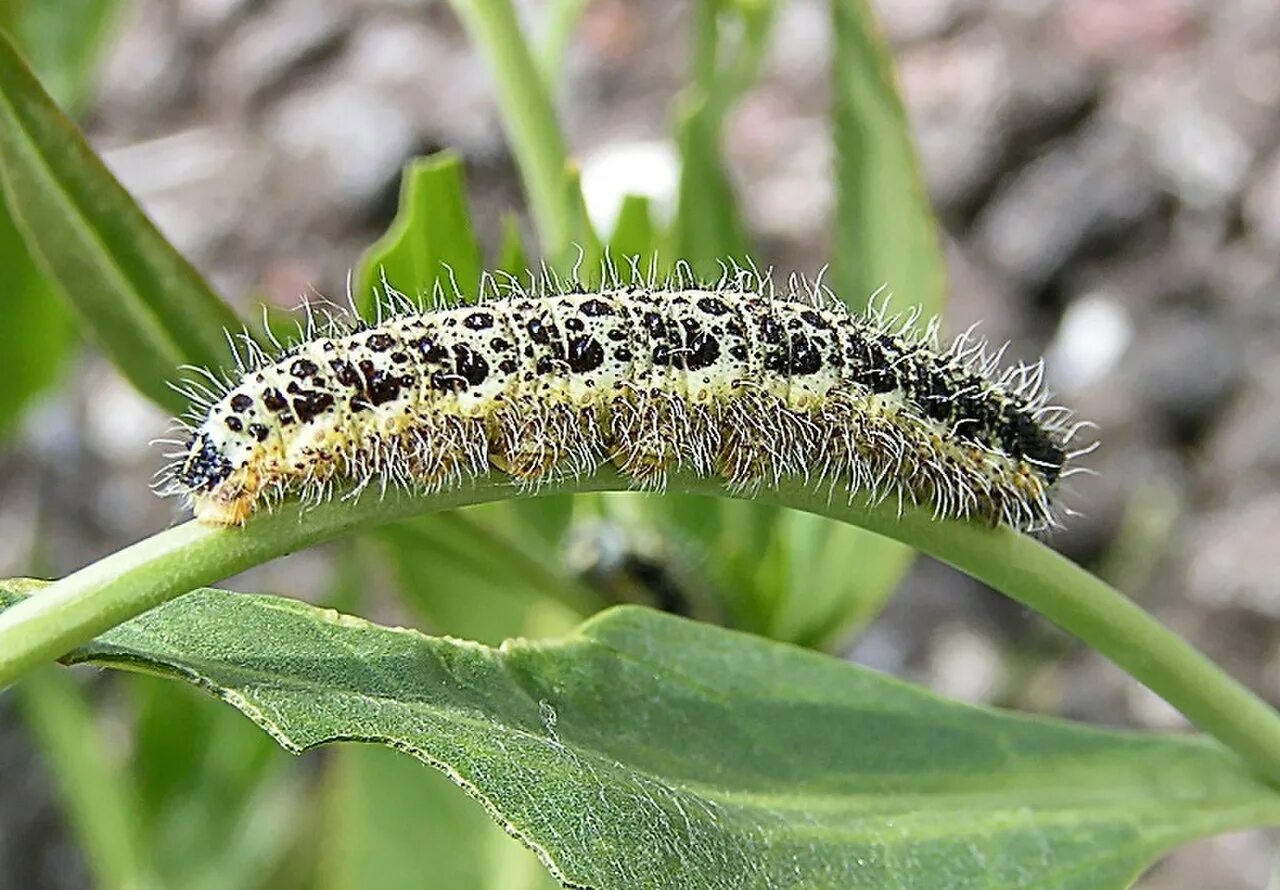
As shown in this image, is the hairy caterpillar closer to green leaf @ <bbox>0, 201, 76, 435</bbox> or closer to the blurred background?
green leaf @ <bbox>0, 201, 76, 435</bbox>

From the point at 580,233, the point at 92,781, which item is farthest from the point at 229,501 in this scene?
the point at 92,781

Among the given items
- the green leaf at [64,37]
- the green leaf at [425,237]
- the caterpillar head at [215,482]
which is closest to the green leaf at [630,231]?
the green leaf at [425,237]

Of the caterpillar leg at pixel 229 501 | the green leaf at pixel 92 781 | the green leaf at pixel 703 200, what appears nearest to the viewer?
the caterpillar leg at pixel 229 501

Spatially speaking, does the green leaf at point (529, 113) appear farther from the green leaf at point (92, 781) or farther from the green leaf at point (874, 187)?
the green leaf at point (92, 781)

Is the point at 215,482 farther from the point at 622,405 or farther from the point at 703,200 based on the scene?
the point at 703,200

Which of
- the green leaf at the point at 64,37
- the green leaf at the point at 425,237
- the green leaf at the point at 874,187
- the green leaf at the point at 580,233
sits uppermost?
the green leaf at the point at 64,37

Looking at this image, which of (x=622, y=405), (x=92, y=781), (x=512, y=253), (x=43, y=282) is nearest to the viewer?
(x=622, y=405)
